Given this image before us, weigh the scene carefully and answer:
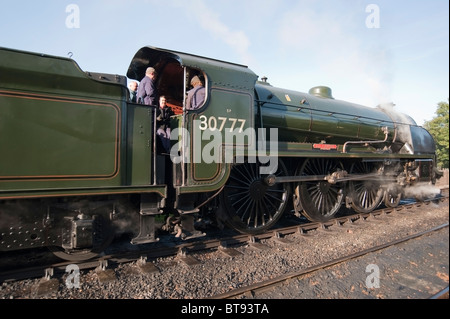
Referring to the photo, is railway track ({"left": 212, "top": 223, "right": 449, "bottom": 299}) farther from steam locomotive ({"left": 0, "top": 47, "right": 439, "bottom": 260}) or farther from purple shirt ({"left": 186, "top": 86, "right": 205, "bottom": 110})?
purple shirt ({"left": 186, "top": 86, "right": 205, "bottom": 110})

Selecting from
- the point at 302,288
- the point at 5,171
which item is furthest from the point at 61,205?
the point at 302,288

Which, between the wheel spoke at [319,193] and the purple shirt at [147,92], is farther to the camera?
the wheel spoke at [319,193]

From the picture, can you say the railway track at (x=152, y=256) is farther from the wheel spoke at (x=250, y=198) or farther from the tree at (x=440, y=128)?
the tree at (x=440, y=128)

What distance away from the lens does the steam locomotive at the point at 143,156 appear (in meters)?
3.23

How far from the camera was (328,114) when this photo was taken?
727 centimetres

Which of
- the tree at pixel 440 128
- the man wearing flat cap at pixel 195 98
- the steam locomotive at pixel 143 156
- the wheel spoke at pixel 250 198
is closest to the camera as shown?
the steam locomotive at pixel 143 156

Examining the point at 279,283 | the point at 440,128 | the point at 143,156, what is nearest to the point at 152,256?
the point at 143,156

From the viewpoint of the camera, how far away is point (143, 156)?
13.0ft

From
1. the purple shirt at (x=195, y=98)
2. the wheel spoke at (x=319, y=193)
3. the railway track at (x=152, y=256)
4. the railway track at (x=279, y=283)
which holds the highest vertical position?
the purple shirt at (x=195, y=98)

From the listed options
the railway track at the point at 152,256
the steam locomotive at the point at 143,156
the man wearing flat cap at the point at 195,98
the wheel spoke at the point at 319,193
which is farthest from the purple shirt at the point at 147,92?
the wheel spoke at the point at 319,193

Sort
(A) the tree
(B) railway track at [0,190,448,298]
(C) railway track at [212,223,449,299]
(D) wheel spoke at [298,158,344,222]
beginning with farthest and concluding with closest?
(A) the tree < (D) wheel spoke at [298,158,344,222] < (B) railway track at [0,190,448,298] < (C) railway track at [212,223,449,299]

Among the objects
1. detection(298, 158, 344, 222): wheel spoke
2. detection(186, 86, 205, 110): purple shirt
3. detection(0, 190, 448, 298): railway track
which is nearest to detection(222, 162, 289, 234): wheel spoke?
detection(0, 190, 448, 298): railway track

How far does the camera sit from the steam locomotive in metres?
3.23

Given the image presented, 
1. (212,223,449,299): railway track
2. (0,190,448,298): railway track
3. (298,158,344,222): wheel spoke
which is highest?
(298,158,344,222): wheel spoke
